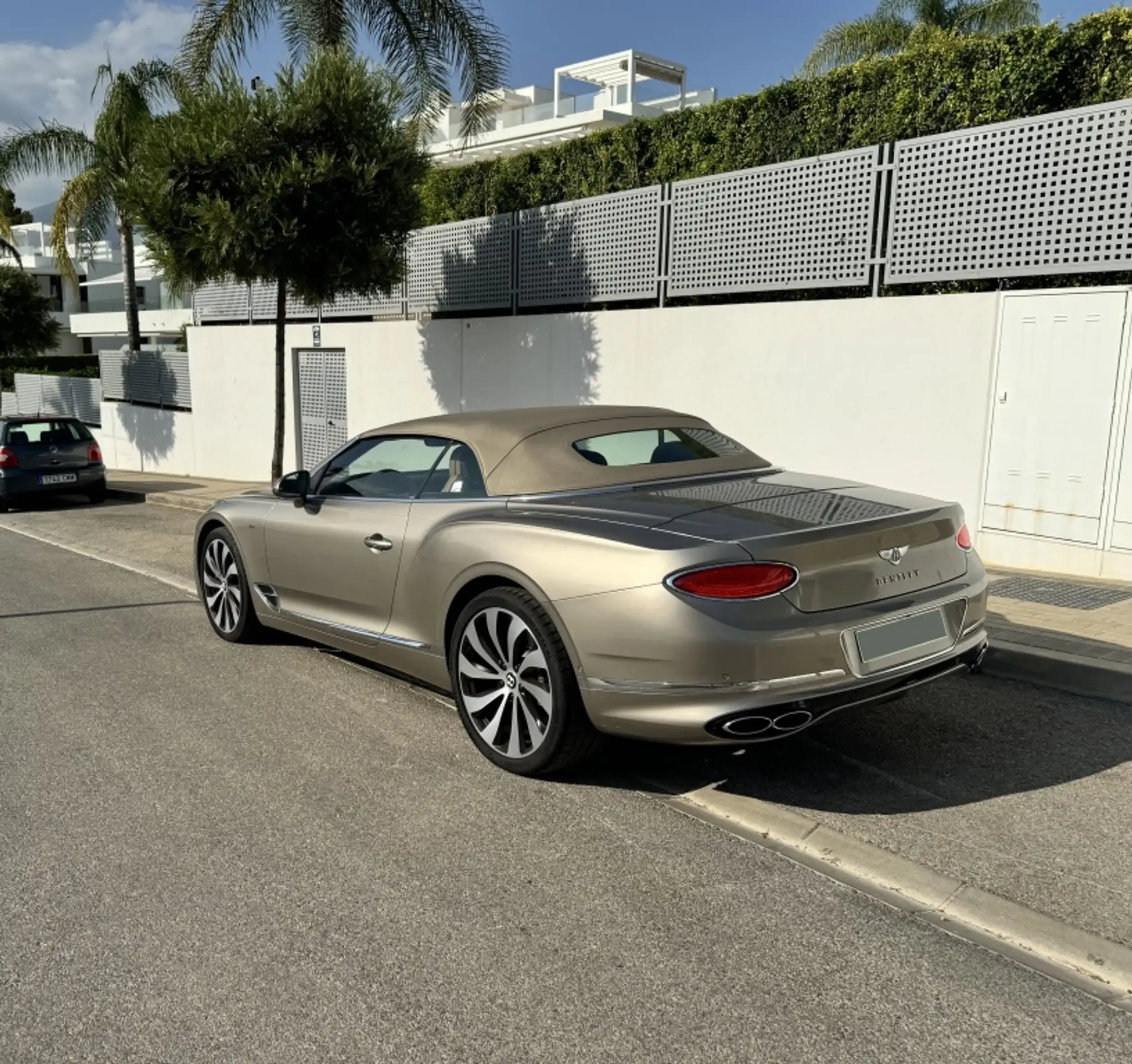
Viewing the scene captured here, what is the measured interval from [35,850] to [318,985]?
1.44 m

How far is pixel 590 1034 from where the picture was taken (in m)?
2.54

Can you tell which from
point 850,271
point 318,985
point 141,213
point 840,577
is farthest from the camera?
point 141,213

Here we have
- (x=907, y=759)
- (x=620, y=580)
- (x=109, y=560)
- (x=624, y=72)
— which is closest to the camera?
(x=620, y=580)

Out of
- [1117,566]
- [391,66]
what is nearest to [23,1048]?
[1117,566]

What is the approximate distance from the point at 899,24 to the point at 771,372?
16997 mm

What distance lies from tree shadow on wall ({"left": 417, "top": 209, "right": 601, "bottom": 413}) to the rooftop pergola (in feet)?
73.4

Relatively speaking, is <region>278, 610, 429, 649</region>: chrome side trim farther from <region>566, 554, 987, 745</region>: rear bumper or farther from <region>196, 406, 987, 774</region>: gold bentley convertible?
<region>566, 554, 987, 745</region>: rear bumper

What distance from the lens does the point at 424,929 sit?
3031 mm

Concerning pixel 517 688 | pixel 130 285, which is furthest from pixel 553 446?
pixel 130 285

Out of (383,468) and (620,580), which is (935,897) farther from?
(383,468)

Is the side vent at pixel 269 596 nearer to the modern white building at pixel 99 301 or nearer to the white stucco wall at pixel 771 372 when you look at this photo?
the white stucco wall at pixel 771 372

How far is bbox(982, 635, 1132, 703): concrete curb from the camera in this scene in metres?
5.13

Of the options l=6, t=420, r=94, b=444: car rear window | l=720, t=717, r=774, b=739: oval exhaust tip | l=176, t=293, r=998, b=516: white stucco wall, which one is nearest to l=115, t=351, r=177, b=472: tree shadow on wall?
l=6, t=420, r=94, b=444: car rear window

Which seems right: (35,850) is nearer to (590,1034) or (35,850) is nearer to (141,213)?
(590,1034)
